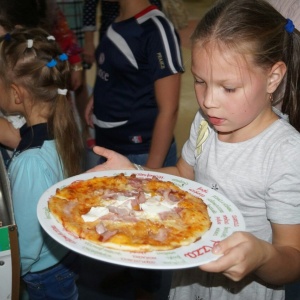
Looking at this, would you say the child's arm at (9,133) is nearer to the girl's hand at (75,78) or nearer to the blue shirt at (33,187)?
the blue shirt at (33,187)

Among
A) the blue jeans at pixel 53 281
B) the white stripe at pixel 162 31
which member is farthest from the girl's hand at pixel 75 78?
the blue jeans at pixel 53 281

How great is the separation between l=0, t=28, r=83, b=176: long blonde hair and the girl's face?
68 cm

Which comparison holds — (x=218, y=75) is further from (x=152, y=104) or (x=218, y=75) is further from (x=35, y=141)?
(x=152, y=104)

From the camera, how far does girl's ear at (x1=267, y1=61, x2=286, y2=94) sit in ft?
3.81

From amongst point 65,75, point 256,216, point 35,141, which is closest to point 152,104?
point 65,75

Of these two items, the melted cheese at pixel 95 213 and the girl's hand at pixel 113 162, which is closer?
the melted cheese at pixel 95 213

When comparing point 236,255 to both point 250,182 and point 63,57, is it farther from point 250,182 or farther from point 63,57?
point 63,57

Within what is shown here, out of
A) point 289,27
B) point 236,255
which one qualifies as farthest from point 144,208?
point 289,27

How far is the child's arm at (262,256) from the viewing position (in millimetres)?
945

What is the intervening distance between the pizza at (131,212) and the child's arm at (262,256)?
11cm

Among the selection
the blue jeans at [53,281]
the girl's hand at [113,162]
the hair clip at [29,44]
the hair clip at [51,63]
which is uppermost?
the hair clip at [29,44]

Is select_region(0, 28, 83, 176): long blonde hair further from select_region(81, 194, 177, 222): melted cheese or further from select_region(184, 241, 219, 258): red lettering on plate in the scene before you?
select_region(184, 241, 219, 258): red lettering on plate

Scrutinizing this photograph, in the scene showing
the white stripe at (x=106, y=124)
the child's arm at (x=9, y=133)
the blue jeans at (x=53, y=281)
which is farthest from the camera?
the white stripe at (x=106, y=124)

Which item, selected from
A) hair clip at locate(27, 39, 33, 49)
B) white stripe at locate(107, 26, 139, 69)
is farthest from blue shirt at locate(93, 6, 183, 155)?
hair clip at locate(27, 39, 33, 49)
